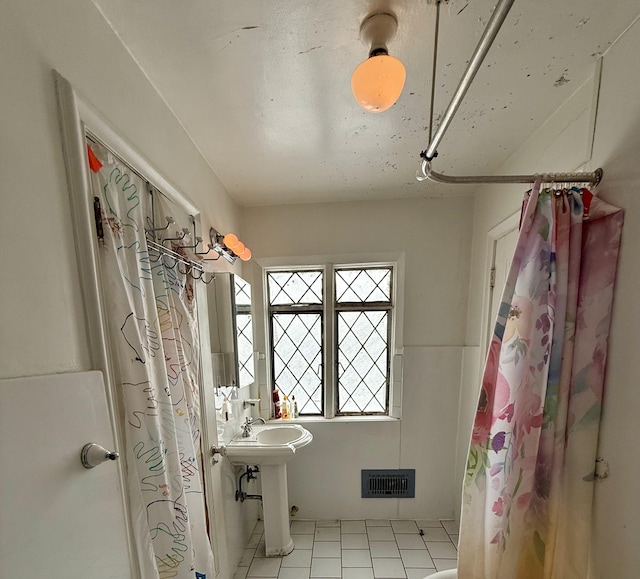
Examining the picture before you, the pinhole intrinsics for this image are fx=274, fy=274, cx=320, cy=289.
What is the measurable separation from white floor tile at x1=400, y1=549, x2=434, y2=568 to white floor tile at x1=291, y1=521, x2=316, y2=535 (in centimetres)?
61

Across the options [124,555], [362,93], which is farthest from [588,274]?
[124,555]

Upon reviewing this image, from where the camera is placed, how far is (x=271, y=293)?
2215mm

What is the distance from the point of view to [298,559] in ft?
5.60

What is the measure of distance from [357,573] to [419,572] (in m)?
0.36

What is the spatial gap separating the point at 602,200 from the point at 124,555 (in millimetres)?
1648

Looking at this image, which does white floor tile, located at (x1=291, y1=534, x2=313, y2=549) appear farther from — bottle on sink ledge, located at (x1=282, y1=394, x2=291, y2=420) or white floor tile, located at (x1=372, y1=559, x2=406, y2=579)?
bottle on sink ledge, located at (x1=282, y1=394, x2=291, y2=420)

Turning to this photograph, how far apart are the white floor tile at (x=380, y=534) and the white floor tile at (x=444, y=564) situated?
28cm

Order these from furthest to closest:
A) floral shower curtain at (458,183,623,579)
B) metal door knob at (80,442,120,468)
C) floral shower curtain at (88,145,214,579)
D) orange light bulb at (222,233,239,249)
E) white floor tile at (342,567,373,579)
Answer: white floor tile at (342,567,373,579)
orange light bulb at (222,233,239,249)
floral shower curtain at (458,183,623,579)
floral shower curtain at (88,145,214,579)
metal door knob at (80,442,120,468)

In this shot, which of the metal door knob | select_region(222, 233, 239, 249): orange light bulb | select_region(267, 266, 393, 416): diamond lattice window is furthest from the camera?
select_region(267, 266, 393, 416): diamond lattice window

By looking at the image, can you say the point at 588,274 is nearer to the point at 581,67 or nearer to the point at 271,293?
the point at 581,67

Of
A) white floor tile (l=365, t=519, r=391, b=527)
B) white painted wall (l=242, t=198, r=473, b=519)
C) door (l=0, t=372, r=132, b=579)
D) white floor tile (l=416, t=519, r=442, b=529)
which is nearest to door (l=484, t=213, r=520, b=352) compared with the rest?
white painted wall (l=242, t=198, r=473, b=519)

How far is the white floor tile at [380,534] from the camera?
6.11ft

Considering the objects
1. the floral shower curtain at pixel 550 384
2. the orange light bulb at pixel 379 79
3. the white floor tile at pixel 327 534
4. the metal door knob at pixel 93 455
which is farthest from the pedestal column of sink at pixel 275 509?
the orange light bulb at pixel 379 79

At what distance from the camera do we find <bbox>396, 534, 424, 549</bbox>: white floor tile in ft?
5.88
